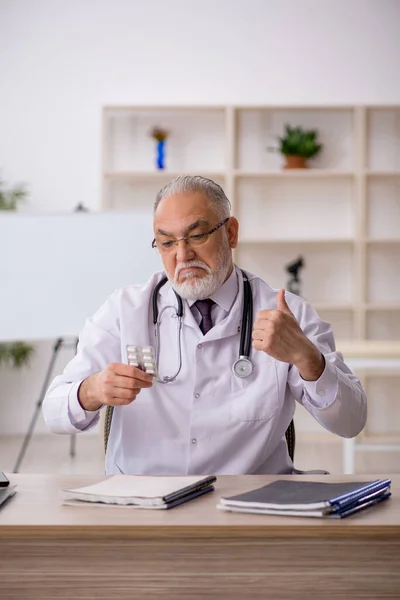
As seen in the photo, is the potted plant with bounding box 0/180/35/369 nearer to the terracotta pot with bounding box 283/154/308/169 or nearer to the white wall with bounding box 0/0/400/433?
the white wall with bounding box 0/0/400/433

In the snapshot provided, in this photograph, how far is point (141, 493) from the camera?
1530 millimetres

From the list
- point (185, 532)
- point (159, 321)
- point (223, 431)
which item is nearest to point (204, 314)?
point (159, 321)

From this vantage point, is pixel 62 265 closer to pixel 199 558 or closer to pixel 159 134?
pixel 199 558

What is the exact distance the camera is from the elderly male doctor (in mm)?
2023

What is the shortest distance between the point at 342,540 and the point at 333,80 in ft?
17.4

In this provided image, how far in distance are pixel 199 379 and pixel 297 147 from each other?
4252 mm

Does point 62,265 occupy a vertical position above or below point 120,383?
above

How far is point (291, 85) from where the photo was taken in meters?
6.28

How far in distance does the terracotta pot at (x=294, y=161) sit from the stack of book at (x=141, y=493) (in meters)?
4.69

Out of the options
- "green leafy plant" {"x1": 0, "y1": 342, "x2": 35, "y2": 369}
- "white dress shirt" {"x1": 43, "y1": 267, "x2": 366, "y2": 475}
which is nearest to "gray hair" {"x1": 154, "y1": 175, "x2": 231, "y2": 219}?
"white dress shirt" {"x1": 43, "y1": 267, "x2": 366, "y2": 475}

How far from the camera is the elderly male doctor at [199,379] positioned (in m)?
2.02

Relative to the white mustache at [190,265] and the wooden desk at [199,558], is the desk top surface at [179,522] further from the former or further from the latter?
the white mustache at [190,265]

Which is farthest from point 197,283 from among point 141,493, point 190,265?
point 141,493

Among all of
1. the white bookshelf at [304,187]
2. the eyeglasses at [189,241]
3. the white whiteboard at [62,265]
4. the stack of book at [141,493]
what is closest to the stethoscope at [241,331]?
the eyeglasses at [189,241]
